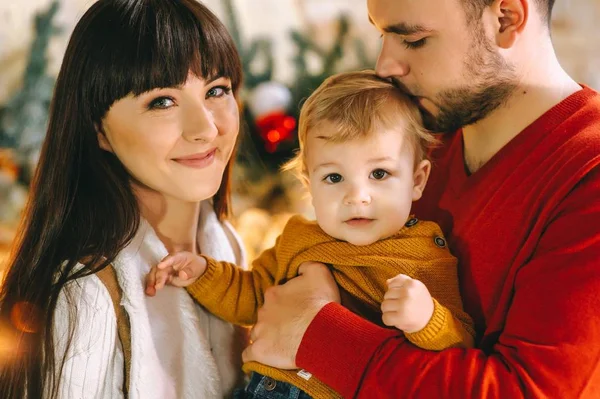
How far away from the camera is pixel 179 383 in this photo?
131 centimetres

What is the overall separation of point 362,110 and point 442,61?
198 millimetres

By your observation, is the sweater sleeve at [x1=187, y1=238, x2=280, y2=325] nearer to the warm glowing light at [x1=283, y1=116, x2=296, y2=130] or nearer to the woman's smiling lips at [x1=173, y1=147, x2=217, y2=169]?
the woman's smiling lips at [x1=173, y1=147, x2=217, y2=169]

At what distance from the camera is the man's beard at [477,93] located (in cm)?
132

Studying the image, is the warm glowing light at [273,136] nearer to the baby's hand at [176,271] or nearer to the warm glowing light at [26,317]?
the baby's hand at [176,271]

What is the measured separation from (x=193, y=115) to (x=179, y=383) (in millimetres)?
512

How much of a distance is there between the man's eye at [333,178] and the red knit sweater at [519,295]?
0.24 metres

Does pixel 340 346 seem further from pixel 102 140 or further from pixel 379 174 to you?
pixel 102 140

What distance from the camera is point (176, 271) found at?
1.35 m

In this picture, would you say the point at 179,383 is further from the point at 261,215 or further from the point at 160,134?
the point at 261,215

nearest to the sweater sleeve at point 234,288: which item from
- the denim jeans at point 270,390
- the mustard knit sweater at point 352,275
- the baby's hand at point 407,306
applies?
the mustard knit sweater at point 352,275

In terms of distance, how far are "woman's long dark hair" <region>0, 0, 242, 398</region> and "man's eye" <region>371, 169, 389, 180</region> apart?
0.35 metres

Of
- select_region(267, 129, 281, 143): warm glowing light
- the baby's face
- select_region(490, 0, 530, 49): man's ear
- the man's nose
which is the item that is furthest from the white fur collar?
select_region(267, 129, 281, 143): warm glowing light

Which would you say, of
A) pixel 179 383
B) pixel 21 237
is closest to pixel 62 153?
pixel 21 237

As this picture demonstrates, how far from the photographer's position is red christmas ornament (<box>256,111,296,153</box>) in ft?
7.46
